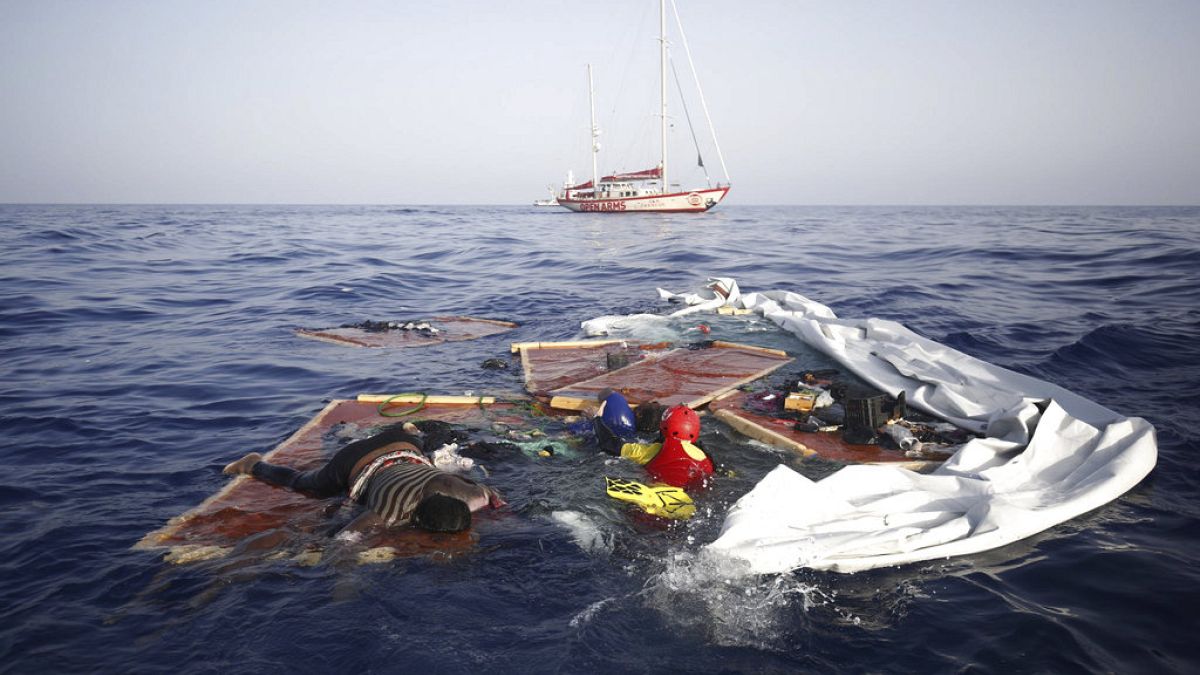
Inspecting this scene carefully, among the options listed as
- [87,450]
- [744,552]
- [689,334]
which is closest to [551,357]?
[689,334]

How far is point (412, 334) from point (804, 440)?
922 centimetres

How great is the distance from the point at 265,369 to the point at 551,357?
16.0ft

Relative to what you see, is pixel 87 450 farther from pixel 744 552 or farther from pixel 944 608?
pixel 944 608

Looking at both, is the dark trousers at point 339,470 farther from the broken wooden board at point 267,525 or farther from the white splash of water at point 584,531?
the white splash of water at point 584,531

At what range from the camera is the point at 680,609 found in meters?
4.32

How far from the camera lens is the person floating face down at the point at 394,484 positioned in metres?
5.27

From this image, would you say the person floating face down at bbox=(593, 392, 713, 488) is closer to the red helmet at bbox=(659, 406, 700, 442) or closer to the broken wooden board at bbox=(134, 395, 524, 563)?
the red helmet at bbox=(659, 406, 700, 442)

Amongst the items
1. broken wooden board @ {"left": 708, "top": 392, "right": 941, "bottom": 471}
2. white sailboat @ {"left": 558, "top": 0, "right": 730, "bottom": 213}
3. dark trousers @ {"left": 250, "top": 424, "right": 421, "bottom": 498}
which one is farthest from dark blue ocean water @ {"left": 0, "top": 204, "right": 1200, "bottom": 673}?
white sailboat @ {"left": 558, "top": 0, "right": 730, "bottom": 213}

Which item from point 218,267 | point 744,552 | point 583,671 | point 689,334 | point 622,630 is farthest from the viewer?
point 218,267

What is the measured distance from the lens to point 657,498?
5.68 meters

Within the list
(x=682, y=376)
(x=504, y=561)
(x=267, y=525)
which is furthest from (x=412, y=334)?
(x=504, y=561)

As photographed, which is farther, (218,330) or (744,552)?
(218,330)

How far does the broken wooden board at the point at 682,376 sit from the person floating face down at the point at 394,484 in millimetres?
3068

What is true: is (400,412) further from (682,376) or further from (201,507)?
(682,376)
